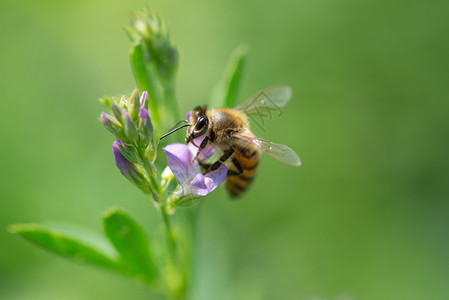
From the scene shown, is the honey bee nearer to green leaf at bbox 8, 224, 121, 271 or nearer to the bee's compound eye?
the bee's compound eye

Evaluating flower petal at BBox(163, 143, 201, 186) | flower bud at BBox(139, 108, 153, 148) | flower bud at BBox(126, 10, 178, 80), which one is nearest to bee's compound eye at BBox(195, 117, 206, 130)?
flower petal at BBox(163, 143, 201, 186)

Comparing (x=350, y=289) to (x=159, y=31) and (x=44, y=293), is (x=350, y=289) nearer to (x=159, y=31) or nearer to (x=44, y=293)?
(x=44, y=293)

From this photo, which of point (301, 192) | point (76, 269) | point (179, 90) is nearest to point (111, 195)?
point (76, 269)

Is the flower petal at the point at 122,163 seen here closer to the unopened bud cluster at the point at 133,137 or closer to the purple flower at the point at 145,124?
the unopened bud cluster at the point at 133,137

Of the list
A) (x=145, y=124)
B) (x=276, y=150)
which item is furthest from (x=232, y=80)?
(x=145, y=124)

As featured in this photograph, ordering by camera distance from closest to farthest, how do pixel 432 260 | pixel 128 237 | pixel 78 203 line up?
pixel 128 237, pixel 78 203, pixel 432 260

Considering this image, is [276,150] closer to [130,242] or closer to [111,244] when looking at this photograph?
[130,242]
